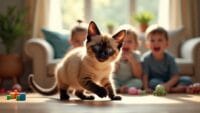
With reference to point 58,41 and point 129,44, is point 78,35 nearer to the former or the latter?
point 129,44

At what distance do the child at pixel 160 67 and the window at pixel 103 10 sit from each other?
71.4 inches

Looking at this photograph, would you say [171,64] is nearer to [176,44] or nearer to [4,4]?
[176,44]

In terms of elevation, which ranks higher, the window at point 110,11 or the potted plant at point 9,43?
the window at point 110,11

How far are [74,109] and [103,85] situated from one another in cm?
58

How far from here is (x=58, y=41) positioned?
4.62 metres

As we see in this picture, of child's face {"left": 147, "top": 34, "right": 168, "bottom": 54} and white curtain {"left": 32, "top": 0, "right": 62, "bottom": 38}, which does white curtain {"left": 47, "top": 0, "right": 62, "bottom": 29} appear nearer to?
white curtain {"left": 32, "top": 0, "right": 62, "bottom": 38}

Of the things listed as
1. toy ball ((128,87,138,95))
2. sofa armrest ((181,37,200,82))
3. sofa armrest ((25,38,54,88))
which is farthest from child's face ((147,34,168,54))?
sofa armrest ((25,38,54,88))

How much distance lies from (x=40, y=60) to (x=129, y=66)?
39.1 inches

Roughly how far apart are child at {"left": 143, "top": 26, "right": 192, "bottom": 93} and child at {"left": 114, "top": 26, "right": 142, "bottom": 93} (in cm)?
8

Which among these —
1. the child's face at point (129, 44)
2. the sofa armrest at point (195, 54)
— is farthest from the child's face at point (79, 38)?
the sofa armrest at point (195, 54)

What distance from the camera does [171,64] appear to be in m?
3.64

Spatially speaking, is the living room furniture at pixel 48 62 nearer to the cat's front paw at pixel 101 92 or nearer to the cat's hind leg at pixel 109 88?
the cat's hind leg at pixel 109 88

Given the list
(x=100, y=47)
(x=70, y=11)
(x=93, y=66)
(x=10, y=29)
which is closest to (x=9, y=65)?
(x=10, y=29)

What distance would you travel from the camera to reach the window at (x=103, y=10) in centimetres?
547
